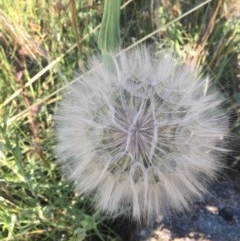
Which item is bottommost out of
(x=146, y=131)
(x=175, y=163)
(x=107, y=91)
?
(x=175, y=163)

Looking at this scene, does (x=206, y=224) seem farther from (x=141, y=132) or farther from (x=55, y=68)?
(x=55, y=68)

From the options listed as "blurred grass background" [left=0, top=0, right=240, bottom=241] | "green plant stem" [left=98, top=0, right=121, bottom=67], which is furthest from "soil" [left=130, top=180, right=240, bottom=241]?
"green plant stem" [left=98, top=0, right=121, bottom=67]

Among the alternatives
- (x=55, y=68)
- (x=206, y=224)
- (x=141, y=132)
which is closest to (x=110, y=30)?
(x=141, y=132)

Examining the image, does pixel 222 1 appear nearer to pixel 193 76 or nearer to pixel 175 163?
pixel 193 76

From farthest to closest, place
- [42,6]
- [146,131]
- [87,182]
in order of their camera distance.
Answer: [42,6], [87,182], [146,131]

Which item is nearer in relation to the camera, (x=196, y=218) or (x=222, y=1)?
(x=196, y=218)

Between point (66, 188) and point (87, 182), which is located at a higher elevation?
point (87, 182)

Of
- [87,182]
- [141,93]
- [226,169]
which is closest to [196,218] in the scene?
[226,169]

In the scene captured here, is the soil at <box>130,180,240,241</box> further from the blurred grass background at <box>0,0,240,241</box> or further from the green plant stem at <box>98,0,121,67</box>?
the green plant stem at <box>98,0,121,67</box>

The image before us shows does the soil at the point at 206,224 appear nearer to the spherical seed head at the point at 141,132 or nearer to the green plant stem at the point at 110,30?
Answer: the spherical seed head at the point at 141,132
